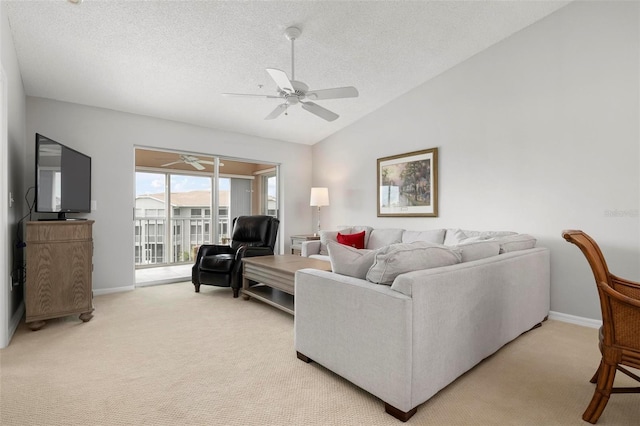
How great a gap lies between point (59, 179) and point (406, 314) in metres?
3.43

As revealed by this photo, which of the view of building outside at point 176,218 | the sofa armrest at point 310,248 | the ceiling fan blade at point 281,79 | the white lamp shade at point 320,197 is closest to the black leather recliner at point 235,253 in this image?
the sofa armrest at point 310,248

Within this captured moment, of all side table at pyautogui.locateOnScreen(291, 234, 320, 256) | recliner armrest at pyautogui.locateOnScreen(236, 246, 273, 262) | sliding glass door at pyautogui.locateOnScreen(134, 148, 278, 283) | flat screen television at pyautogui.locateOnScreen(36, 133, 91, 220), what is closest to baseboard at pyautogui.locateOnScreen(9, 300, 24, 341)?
flat screen television at pyautogui.locateOnScreen(36, 133, 91, 220)

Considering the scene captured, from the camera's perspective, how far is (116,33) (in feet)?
9.21

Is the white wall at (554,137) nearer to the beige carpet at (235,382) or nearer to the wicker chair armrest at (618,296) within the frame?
the beige carpet at (235,382)

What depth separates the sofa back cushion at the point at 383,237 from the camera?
14.3 feet

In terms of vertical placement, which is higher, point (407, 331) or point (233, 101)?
point (233, 101)

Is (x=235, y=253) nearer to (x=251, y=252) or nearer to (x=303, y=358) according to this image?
(x=251, y=252)

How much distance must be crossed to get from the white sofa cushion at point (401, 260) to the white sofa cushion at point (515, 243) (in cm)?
109

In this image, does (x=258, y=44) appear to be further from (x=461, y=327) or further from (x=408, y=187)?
(x=461, y=327)

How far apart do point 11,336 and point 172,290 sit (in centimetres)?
175

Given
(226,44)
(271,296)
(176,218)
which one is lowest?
(271,296)

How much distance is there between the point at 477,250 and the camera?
218cm

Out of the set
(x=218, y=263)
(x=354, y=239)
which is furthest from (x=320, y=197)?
(x=218, y=263)

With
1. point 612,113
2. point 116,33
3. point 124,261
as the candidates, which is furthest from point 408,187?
point 124,261
